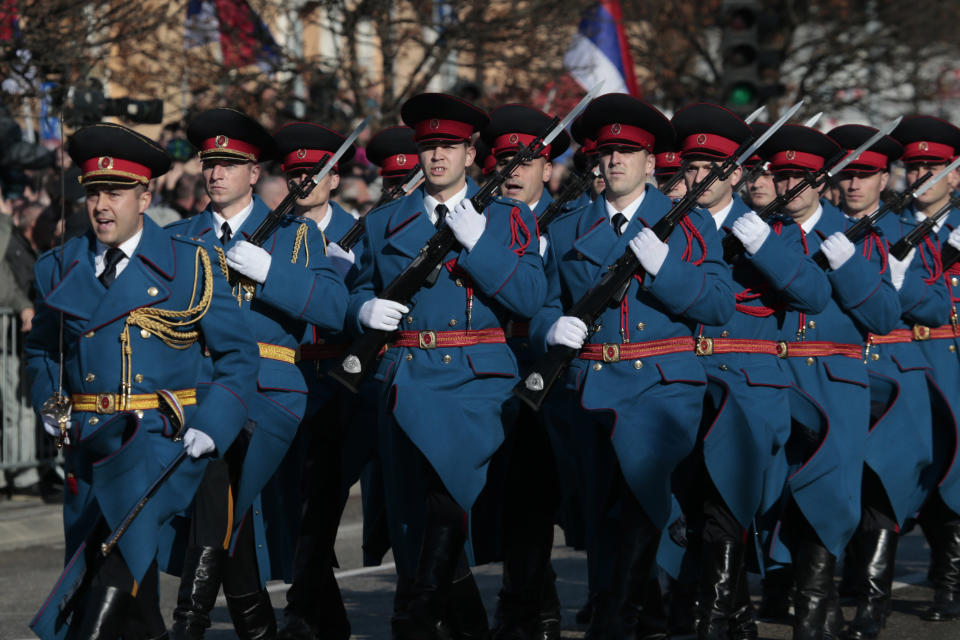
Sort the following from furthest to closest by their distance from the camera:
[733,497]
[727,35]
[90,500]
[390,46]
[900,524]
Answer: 1. [390,46]
2. [727,35]
3. [900,524]
4. [733,497]
5. [90,500]

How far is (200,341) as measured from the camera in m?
6.71

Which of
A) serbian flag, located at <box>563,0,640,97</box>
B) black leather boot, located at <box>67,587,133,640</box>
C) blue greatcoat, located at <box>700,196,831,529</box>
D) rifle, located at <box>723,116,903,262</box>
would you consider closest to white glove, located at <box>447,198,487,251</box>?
blue greatcoat, located at <box>700,196,831,529</box>

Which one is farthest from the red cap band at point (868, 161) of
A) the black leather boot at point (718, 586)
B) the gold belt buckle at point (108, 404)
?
the gold belt buckle at point (108, 404)

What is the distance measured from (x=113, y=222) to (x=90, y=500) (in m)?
0.95

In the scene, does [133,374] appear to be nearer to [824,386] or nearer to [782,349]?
[782,349]

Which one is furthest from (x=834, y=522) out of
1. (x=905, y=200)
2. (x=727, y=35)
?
(x=727, y=35)

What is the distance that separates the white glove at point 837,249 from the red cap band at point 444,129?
66.5 inches

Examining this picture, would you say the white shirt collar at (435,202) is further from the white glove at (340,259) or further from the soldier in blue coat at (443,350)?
the white glove at (340,259)

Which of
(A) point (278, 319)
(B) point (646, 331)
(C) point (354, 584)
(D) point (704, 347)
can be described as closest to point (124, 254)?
(A) point (278, 319)

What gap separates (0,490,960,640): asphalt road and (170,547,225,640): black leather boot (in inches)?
52.4

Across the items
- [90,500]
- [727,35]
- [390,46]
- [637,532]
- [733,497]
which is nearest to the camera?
[90,500]

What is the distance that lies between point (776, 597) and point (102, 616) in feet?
12.9

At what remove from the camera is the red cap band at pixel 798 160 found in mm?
8367

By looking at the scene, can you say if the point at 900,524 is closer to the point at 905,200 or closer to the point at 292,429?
the point at 905,200
